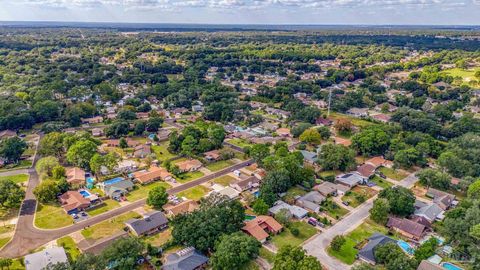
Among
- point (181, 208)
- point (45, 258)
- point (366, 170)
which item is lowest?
point (181, 208)

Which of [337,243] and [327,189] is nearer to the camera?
[337,243]

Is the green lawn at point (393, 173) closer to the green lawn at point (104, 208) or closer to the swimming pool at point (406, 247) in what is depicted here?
the swimming pool at point (406, 247)

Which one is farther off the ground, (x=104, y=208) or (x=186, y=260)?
(x=186, y=260)

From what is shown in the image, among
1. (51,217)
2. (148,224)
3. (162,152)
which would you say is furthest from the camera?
(162,152)

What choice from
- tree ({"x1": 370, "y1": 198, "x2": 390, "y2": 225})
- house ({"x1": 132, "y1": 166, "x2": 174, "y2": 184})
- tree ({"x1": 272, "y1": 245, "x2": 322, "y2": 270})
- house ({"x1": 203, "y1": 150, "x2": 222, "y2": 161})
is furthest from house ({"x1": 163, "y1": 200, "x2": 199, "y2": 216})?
tree ({"x1": 370, "y1": 198, "x2": 390, "y2": 225})

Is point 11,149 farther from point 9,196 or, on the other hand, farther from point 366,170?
point 366,170

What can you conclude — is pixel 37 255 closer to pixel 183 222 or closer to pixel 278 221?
pixel 183 222

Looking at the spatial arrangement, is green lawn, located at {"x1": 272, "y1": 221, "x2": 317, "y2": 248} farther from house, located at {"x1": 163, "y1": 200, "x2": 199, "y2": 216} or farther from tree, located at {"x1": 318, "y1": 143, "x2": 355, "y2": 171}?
tree, located at {"x1": 318, "y1": 143, "x2": 355, "y2": 171}

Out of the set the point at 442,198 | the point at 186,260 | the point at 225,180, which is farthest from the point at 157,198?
the point at 442,198
